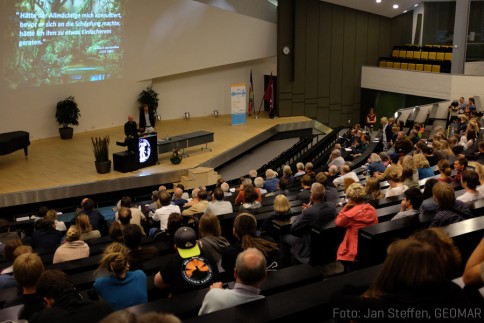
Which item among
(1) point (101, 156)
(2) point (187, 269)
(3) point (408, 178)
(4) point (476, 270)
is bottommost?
(1) point (101, 156)

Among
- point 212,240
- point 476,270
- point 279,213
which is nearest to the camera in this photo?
point 476,270

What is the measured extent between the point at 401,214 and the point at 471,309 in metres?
2.38

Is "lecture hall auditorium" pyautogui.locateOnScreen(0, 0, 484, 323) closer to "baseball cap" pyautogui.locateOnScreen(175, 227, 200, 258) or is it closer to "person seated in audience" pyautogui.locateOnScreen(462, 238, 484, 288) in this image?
"person seated in audience" pyautogui.locateOnScreen(462, 238, 484, 288)

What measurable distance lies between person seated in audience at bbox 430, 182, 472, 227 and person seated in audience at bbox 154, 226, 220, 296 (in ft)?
5.37

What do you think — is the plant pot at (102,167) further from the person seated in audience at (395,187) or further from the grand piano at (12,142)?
the person seated in audience at (395,187)

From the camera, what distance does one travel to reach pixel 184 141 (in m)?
12.3

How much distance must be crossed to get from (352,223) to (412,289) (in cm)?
232

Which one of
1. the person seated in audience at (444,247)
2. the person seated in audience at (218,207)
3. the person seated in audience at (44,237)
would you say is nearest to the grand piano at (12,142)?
the person seated in audience at (44,237)

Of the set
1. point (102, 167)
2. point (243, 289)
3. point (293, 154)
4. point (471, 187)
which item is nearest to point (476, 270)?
point (243, 289)

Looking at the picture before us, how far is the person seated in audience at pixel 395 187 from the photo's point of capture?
17.9 ft

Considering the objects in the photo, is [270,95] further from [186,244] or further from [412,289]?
[412,289]

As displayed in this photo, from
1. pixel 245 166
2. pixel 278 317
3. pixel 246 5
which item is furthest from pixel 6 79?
pixel 278 317

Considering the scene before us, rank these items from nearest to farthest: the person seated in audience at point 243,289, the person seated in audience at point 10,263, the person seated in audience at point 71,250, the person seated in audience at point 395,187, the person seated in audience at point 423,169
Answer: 1. the person seated in audience at point 243,289
2. the person seated in audience at point 10,263
3. the person seated in audience at point 71,250
4. the person seated in audience at point 395,187
5. the person seated in audience at point 423,169

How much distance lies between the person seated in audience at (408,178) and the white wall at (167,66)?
1091cm
